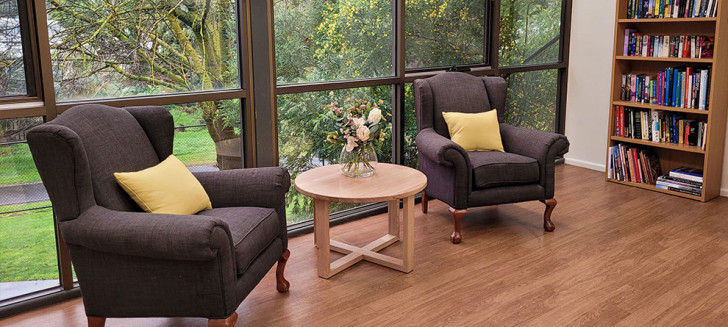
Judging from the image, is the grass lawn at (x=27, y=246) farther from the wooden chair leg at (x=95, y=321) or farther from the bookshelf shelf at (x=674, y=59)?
the bookshelf shelf at (x=674, y=59)

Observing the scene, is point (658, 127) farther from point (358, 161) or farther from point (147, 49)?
point (147, 49)

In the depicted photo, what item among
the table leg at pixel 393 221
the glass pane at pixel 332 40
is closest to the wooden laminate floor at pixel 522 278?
the table leg at pixel 393 221

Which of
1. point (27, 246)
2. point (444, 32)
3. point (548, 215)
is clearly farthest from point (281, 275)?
point (444, 32)

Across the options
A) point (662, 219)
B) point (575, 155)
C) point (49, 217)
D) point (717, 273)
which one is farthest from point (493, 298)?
point (575, 155)

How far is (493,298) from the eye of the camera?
3164mm

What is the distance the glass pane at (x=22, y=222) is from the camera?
9.83 ft

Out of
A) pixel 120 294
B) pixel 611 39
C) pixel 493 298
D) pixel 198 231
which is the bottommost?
pixel 493 298

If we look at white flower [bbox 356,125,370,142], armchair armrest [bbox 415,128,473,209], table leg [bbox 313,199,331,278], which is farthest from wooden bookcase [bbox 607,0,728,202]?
table leg [bbox 313,199,331,278]

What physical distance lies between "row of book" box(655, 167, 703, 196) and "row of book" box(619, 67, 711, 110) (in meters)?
0.49

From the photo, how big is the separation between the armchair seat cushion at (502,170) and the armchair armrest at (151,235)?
188 cm

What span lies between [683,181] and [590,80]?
48.0 inches

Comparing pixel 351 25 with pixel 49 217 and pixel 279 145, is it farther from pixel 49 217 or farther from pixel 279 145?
pixel 49 217

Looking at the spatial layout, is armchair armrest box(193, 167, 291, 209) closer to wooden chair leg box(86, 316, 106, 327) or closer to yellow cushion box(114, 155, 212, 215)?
yellow cushion box(114, 155, 212, 215)

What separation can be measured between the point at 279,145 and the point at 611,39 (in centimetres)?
306
